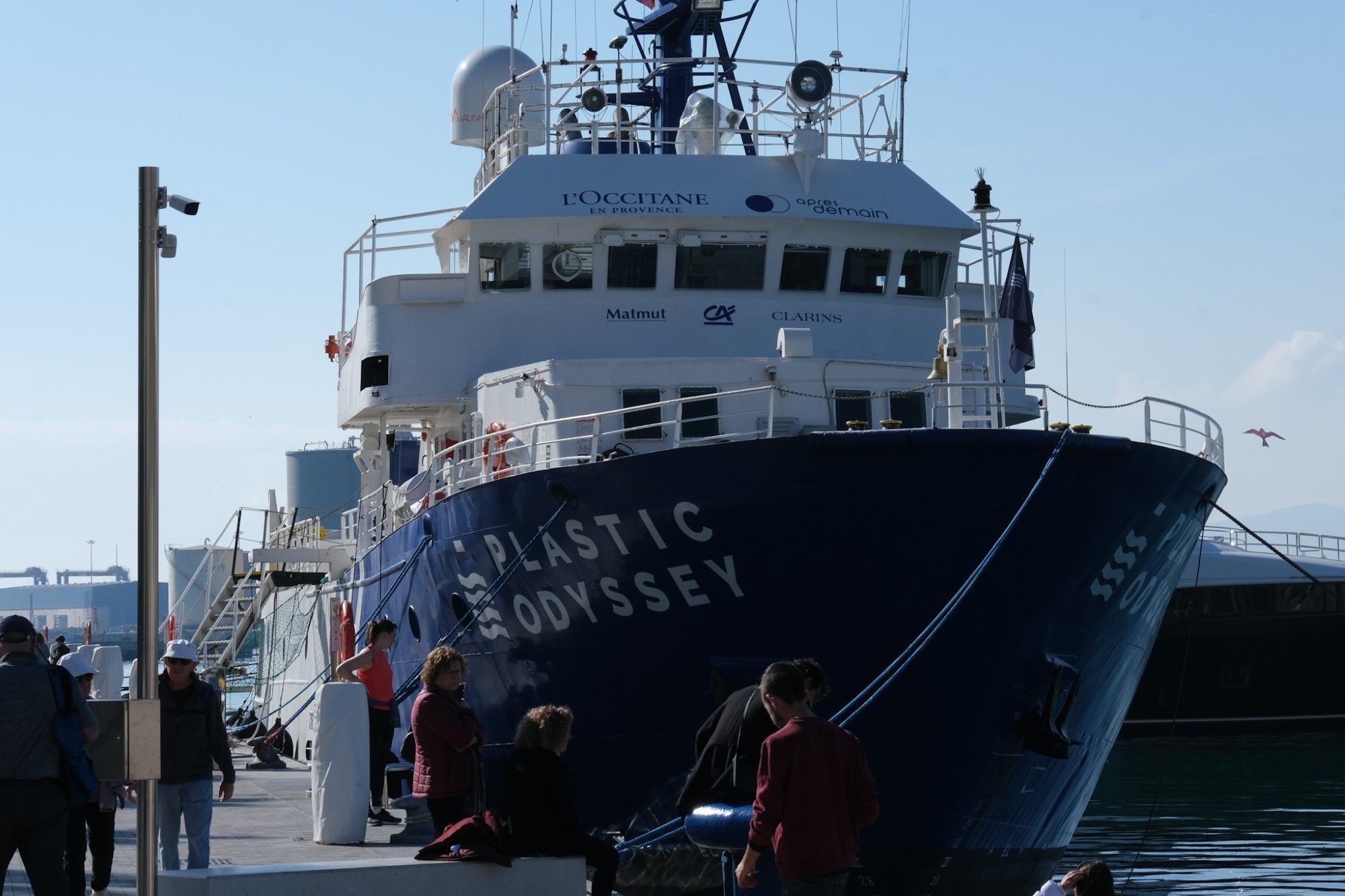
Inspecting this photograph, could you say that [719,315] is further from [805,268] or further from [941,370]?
[941,370]

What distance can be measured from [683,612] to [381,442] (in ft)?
26.5

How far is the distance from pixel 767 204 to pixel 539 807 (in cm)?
1058

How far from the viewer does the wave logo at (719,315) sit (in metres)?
17.6

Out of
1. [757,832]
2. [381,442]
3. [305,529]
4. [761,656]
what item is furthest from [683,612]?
[305,529]

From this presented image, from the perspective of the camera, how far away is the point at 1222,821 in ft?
73.3

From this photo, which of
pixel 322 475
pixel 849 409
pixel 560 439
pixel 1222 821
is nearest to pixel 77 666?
pixel 560 439

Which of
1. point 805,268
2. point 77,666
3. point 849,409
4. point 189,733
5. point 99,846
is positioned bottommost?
point 99,846

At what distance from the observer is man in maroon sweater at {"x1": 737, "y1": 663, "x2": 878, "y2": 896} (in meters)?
6.82

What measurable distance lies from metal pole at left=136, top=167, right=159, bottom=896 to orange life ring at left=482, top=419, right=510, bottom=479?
7.22 m

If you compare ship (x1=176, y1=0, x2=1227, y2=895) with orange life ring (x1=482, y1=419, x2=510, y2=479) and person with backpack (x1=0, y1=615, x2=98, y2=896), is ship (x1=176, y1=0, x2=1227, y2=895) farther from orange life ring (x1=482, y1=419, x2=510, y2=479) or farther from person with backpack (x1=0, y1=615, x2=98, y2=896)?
person with backpack (x1=0, y1=615, x2=98, y2=896)

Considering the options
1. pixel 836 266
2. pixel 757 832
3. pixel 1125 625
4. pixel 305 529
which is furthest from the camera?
pixel 305 529

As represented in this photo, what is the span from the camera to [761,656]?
476 inches

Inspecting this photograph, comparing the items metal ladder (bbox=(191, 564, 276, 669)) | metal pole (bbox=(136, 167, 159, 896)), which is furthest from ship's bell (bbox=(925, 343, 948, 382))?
metal ladder (bbox=(191, 564, 276, 669))

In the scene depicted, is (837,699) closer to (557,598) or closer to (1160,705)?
(557,598)
